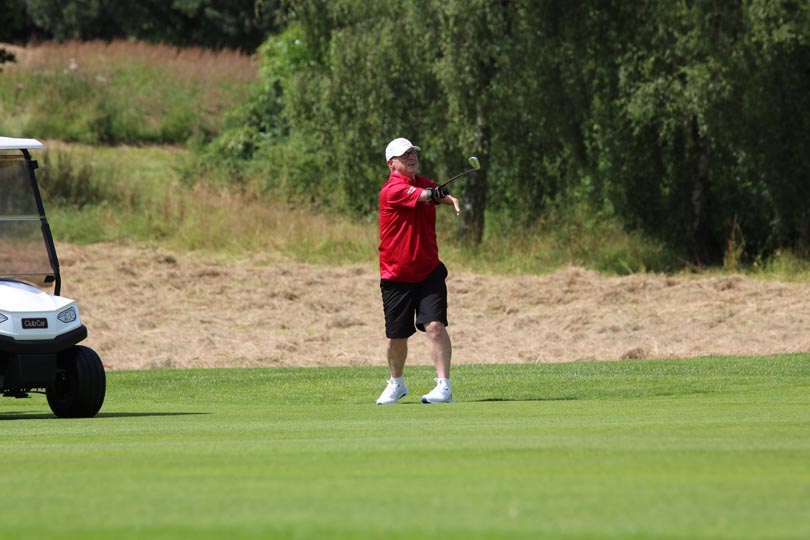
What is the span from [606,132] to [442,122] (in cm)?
300

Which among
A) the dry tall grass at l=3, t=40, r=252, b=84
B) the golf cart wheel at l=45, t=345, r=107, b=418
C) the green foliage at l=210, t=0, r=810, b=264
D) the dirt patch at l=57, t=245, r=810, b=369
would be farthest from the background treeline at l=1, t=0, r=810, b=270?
the golf cart wheel at l=45, t=345, r=107, b=418

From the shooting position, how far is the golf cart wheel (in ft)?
35.9

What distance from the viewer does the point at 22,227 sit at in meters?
11.6

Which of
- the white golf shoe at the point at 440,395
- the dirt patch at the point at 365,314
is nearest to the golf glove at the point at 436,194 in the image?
the white golf shoe at the point at 440,395

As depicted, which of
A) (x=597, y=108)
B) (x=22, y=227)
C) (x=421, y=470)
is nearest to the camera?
(x=421, y=470)

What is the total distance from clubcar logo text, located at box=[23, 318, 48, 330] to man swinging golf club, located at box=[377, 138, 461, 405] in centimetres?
263

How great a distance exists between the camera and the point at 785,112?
26.1 meters

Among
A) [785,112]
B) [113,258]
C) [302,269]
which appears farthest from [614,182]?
[113,258]

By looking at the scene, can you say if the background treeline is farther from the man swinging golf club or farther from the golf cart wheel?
the golf cart wheel

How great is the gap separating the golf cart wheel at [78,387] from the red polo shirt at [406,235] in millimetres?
2346

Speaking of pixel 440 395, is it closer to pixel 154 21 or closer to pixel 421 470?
pixel 421 470

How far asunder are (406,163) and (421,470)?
5409 millimetres

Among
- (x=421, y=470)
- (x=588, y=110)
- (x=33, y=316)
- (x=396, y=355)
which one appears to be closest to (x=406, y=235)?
(x=396, y=355)

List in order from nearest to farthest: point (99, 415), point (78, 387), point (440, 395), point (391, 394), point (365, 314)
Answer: point (78, 387) < point (99, 415) < point (440, 395) < point (391, 394) < point (365, 314)
